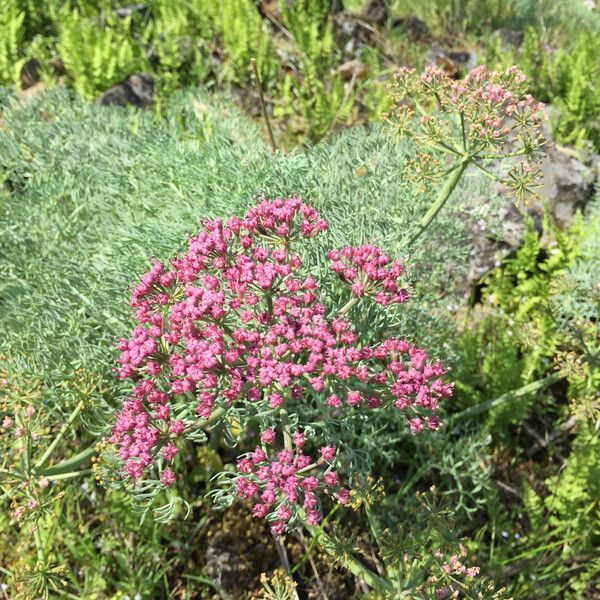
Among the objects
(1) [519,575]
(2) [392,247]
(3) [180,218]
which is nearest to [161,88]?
(3) [180,218]

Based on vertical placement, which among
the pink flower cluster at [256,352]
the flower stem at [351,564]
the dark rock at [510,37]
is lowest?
the flower stem at [351,564]

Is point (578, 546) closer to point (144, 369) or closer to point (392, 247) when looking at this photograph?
point (392, 247)

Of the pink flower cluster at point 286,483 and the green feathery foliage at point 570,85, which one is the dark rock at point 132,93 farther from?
the pink flower cluster at point 286,483

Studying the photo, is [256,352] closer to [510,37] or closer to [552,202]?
[552,202]

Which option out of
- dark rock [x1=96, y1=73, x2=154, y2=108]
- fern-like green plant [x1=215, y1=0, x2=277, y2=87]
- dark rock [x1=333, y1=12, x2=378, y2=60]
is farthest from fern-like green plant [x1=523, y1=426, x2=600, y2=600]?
dark rock [x1=333, y1=12, x2=378, y2=60]

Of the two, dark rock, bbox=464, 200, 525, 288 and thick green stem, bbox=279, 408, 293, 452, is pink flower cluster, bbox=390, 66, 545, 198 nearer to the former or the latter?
thick green stem, bbox=279, 408, 293, 452

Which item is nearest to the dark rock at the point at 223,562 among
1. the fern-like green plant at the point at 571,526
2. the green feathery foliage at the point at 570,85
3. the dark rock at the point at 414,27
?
the fern-like green plant at the point at 571,526
